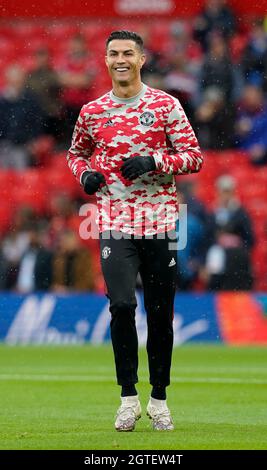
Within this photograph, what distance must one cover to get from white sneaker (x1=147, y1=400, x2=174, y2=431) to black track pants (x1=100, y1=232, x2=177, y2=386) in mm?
166

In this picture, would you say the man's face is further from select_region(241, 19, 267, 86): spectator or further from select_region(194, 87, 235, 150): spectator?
select_region(241, 19, 267, 86): spectator

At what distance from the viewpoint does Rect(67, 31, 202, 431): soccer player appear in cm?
818

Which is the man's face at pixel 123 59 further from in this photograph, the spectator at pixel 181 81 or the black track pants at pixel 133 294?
the spectator at pixel 181 81

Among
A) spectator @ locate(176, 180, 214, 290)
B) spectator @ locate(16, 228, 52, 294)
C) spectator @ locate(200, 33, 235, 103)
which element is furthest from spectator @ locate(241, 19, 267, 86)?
spectator @ locate(16, 228, 52, 294)

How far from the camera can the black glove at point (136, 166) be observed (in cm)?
795

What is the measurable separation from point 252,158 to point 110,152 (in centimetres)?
1305

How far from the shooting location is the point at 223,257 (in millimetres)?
18234

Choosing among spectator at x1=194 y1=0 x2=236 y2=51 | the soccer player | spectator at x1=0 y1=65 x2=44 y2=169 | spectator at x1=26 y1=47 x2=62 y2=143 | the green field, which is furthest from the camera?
spectator at x1=26 y1=47 x2=62 y2=143

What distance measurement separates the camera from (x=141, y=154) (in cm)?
827

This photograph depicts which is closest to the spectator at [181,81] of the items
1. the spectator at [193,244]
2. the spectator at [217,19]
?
the spectator at [217,19]

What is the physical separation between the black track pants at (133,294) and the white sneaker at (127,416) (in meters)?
0.13

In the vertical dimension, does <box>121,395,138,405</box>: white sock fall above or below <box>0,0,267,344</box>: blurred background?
below
